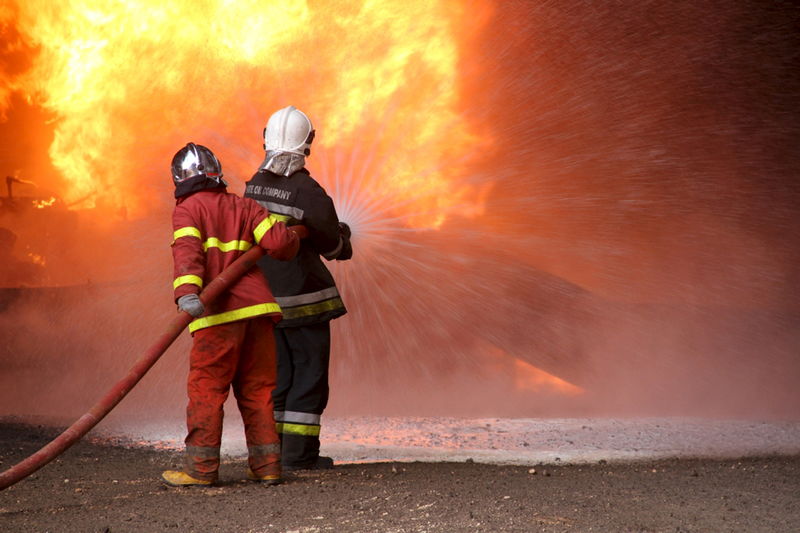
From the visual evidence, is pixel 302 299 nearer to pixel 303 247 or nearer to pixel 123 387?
pixel 303 247

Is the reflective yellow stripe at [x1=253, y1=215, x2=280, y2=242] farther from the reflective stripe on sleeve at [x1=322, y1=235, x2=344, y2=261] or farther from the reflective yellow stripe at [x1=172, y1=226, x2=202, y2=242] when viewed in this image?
the reflective stripe on sleeve at [x1=322, y1=235, x2=344, y2=261]

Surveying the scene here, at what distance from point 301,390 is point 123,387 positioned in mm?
1194

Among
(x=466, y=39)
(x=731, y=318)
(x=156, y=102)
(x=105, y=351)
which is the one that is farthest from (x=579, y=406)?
(x=156, y=102)

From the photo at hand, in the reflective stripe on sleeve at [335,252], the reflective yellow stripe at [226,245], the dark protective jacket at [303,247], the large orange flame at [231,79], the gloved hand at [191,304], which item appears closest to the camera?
the gloved hand at [191,304]

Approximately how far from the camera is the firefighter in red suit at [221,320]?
15.0 ft

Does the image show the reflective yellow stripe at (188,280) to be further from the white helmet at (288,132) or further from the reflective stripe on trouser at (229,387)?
the white helmet at (288,132)

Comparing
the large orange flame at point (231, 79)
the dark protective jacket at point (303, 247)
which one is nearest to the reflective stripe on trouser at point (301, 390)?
the dark protective jacket at point (303, 247)

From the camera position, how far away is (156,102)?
36.5 ft

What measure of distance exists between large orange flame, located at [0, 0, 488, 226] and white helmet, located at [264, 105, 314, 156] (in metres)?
5.28

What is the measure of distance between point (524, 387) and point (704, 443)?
122 inches

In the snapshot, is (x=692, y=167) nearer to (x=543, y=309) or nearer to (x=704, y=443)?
(x=543, y=309)

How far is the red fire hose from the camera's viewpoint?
13.6 feet

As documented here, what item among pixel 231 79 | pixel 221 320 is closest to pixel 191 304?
pixel 221 320

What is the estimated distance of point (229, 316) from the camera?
458 cm
